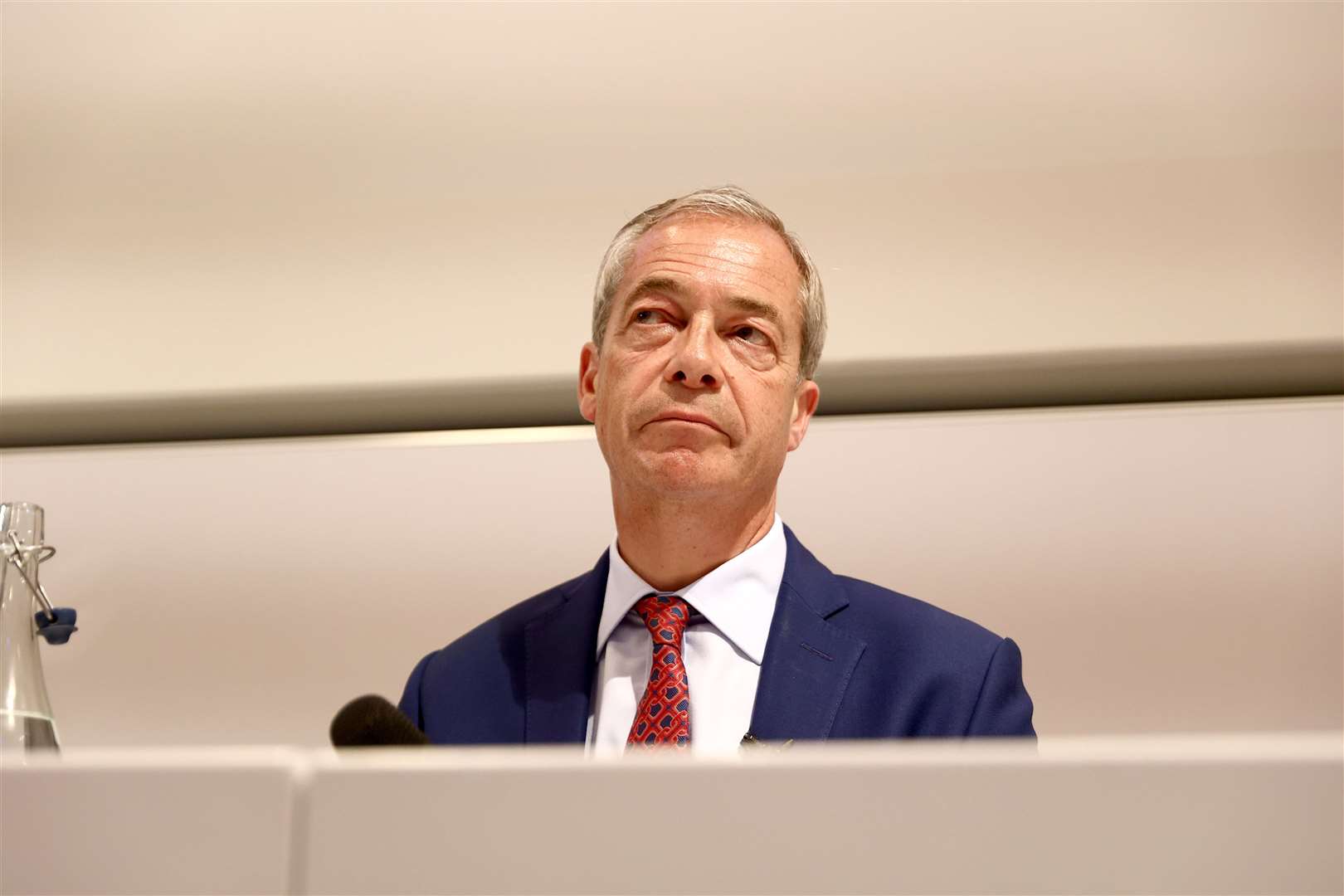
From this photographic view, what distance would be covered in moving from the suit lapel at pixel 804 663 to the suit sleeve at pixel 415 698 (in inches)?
15.8

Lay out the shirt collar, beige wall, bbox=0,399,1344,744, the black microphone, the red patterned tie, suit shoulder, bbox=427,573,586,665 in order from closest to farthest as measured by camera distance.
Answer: the black microphone → the red patterned tie → the shirt collar → suit shoulder, bbox=427,573,586,665 → beige wall, bbox=0,399,1344,744

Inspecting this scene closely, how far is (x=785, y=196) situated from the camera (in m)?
1.76

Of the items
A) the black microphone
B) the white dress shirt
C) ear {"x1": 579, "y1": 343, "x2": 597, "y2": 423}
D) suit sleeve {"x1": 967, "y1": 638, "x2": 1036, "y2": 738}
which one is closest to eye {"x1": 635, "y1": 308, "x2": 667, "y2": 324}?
ear {"x1": 579, "y1": 343, "x2": 597, "y2": 423}

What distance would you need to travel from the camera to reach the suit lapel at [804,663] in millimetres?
1206

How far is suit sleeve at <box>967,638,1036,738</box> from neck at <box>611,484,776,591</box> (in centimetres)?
30

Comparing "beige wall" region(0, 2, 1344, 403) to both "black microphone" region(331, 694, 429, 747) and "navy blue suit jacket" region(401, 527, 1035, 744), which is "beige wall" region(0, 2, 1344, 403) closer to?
"navy blue suit jacket" region(401, 527, 1035, 744)

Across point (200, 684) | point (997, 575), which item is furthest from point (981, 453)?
point (200, 684)

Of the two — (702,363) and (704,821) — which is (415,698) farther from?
(704,821)

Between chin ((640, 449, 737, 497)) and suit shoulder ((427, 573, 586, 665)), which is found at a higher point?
chin ((640, 449, 737, 497))

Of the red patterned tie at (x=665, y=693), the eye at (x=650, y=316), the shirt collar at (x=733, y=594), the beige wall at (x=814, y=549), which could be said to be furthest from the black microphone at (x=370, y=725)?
the beige wall at (x=814, y=549)

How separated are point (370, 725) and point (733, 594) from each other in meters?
0.74

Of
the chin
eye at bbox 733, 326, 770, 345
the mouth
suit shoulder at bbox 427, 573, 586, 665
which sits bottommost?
suit shoulder at bbox 427, 573, 586, 665

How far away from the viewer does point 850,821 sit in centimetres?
37

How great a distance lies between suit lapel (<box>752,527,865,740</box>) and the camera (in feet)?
3.96
